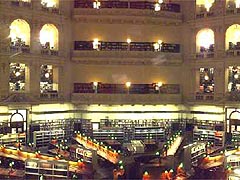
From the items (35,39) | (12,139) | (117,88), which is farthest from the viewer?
(117,88)

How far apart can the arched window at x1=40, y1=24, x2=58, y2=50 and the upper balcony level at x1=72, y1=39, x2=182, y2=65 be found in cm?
182

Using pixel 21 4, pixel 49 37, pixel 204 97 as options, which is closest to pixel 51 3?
pixel 49 37

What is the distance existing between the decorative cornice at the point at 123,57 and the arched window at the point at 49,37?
194 centimetres

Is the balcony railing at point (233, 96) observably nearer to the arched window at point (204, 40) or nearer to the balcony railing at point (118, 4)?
the arched window at point (204, 40)

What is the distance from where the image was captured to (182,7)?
37.3 metres

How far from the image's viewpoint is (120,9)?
35.8m

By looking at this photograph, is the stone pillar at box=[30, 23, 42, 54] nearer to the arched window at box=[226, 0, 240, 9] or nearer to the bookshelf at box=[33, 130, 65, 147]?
the bookshelf at box=[33, 130, 65, 147]

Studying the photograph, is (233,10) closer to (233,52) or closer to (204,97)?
(233,52)

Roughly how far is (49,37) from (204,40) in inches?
540

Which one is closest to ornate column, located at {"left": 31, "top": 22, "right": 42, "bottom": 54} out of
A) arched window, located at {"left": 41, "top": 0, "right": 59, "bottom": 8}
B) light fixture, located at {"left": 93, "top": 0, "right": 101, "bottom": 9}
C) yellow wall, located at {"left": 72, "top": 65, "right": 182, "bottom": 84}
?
arched window, located at {"left": 41, "top": 0, "right": 59, "bottom": 8}

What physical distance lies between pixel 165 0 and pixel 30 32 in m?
12.4

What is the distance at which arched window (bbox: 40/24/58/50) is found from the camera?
117ft

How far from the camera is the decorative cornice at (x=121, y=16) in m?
35.8

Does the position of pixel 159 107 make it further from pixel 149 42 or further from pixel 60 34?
pixel 60 34
